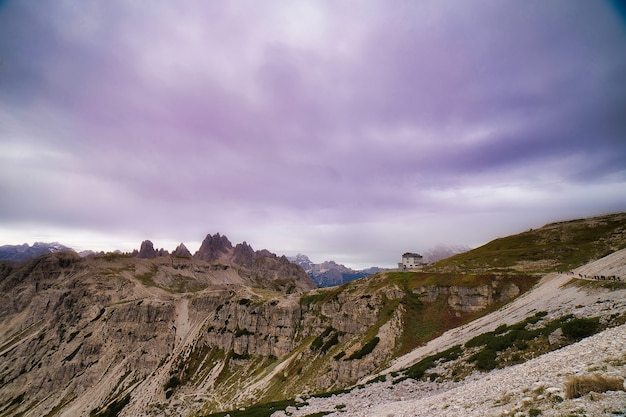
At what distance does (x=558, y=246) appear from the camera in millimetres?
104125

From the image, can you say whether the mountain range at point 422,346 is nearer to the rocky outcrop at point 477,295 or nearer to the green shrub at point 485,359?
the green shrub at point 485,359

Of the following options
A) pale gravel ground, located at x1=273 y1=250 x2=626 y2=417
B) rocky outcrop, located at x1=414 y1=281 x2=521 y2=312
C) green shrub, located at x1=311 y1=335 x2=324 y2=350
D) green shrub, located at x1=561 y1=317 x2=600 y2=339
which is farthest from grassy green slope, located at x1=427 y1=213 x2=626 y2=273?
green shrub, located at x1=561 y1=317 x2=600 y2=339

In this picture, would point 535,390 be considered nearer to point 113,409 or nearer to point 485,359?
point 485,359

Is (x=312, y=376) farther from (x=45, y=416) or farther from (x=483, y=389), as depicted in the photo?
(x=45, y=416)

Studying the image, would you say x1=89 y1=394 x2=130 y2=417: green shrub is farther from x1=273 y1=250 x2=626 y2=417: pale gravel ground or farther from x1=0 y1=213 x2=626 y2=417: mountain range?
x1=273 y1=250 x2=626 y2=417: pale gravel ground

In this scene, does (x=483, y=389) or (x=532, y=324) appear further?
(x=532, y=324)

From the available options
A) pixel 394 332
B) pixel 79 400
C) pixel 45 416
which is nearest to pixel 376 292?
pixel 394 332

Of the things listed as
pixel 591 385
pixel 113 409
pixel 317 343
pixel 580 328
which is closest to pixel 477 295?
pixel 580 328

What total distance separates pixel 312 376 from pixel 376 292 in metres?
34.0

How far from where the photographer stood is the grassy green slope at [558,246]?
87.3m

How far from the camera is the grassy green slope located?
8731 cm

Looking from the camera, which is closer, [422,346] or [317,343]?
[422,346]

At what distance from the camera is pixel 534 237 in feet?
429

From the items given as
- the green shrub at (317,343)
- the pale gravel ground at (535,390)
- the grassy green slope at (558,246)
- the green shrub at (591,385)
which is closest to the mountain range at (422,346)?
the pale gravel ground at (535,390)
